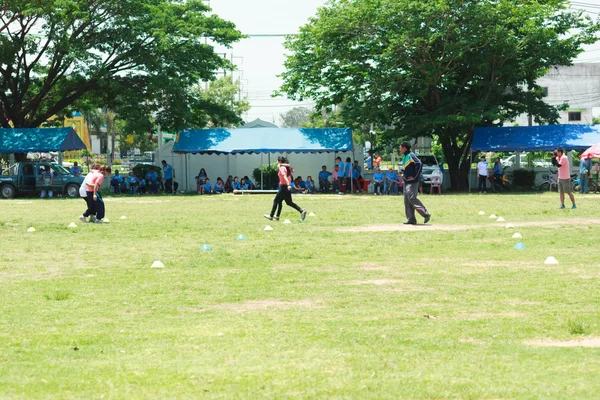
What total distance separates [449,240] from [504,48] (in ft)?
81.5

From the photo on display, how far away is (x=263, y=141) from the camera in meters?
41.8

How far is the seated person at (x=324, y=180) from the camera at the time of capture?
42.0 meters

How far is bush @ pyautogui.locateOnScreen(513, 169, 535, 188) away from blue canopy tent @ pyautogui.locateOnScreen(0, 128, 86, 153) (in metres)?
21.6

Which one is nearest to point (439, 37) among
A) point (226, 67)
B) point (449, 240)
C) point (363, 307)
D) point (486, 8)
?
point (486, 8)

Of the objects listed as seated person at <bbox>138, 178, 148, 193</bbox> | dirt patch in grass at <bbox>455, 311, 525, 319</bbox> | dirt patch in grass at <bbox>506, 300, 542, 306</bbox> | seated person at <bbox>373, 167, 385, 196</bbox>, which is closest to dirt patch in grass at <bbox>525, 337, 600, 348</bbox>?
dirt patch in grass at <bbox>455, 311, 525, 319</bbox>

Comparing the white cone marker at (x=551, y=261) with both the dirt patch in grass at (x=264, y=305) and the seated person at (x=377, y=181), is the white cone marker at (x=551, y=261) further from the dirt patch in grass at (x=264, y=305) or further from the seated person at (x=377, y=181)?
the seated person at (x=377, y=181)

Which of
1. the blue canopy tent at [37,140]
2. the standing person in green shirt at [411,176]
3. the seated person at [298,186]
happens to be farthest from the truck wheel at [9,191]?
the standing person in green shirt at [411,176]

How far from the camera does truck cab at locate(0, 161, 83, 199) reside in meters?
A: 40.4

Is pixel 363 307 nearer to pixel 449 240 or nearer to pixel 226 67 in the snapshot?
pixel 449 240

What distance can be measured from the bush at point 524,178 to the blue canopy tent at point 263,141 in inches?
330

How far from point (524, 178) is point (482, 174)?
3.30 metres

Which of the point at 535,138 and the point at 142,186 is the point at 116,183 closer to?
the point at 142,186

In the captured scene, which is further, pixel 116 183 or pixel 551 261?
pixel 116 183

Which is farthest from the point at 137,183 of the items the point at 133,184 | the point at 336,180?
the point at 336,180
